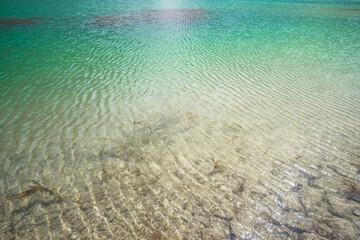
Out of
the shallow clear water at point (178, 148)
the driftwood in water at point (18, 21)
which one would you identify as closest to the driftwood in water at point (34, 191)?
the shallow clear water at point (178, 148)

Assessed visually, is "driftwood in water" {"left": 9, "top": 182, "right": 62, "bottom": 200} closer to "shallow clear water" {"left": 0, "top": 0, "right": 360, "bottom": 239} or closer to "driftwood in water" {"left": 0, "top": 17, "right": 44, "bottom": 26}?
"shallow clear water" {"left": 0, "top": 0, "right": 360, "bottom": 239}

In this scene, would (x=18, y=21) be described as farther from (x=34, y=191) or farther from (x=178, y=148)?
(x=178, y=148)

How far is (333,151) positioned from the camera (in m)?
5.91

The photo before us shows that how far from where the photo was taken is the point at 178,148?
6.10 meters

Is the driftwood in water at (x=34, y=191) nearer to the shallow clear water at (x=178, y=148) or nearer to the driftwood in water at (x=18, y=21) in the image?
the shallow clear water at (x=178, y=148)

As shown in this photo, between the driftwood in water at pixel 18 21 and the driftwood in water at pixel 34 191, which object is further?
the driftwood in water at pixel 18 21

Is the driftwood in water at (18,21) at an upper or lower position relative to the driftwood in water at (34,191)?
lower

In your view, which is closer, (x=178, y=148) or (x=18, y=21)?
(x=178, y=148)

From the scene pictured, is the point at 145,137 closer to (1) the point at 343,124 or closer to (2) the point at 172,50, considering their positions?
(1) the point at 343,124

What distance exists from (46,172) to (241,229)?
5134 millimetres

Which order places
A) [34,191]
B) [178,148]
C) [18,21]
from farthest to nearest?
[18,21] → [178,148] → [34,191]

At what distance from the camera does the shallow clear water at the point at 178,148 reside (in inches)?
160

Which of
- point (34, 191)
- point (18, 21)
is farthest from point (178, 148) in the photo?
point (18, 21)

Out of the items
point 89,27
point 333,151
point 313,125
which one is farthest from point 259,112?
point 89,27
